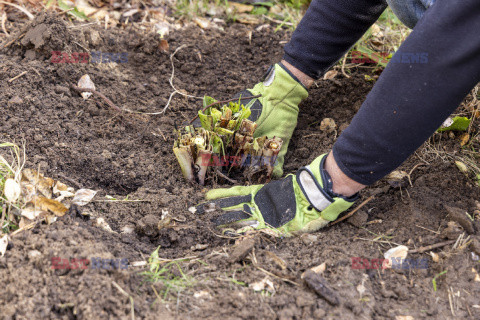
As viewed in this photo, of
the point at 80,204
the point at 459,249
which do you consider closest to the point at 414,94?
the point at 459,249

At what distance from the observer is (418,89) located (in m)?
1.31

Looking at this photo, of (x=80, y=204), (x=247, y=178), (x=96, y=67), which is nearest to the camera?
(x=80, y=204)

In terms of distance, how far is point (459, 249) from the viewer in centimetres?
153

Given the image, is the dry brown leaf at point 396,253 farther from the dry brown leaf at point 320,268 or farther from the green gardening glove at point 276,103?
the green gardening glove at point 276,103

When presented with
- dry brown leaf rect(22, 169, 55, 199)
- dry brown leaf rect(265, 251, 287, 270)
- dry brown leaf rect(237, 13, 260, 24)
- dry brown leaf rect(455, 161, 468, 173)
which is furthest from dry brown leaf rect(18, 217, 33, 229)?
dry brown leaf rect(237, 13, 260, 24)

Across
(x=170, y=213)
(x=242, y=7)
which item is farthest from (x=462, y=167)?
(x=242, y=7)

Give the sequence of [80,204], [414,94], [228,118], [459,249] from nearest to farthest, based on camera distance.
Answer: [414,94]
[459,249]
[80,204]
[228,118]

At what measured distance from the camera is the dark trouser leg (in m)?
1.21

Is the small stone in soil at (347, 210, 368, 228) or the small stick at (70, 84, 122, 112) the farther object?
the small stick at (70, 84, 122, 112)

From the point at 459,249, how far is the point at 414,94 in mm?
622

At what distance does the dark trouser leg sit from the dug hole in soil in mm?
370

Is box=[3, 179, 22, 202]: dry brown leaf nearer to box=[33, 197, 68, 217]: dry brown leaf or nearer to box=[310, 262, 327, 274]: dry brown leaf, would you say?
box=[33, 197, 68, 217]: dry brown leaf

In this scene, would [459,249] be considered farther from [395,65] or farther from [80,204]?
[80,204]

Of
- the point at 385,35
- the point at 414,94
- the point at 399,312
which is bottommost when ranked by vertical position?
the point at 399,312
